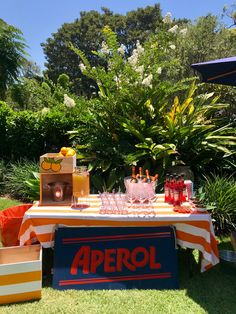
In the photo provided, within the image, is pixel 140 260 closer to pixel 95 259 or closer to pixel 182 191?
pixel 95 259

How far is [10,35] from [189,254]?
13.8 meters

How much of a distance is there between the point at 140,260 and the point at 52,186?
1.08 meters

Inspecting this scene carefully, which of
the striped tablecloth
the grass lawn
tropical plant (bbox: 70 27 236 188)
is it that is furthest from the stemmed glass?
tropical plant (bbox: 70 27 236 188)

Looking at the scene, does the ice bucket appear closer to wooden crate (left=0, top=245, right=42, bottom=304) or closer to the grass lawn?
the grass lawn

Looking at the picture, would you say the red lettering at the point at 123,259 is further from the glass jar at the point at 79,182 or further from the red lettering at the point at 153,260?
the glass jar at the point at 79,182

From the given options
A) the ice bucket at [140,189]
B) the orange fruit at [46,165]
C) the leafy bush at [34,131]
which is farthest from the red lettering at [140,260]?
the leafy bush at [34,131]

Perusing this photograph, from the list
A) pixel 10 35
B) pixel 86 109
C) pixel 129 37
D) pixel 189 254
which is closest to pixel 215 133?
pixel 86 109

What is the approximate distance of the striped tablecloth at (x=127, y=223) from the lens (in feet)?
9.32

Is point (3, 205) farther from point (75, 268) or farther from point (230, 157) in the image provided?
point (230, 157)

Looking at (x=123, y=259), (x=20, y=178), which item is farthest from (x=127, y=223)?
(x=20, y=178)

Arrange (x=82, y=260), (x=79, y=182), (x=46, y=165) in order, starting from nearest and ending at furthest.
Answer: (x=82, y=260), (x=46, y=165), (x=79, y=182)

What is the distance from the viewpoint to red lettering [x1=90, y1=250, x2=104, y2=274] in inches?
113

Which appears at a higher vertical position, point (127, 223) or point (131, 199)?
point (131, 199)

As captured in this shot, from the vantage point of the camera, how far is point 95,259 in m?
2.88
